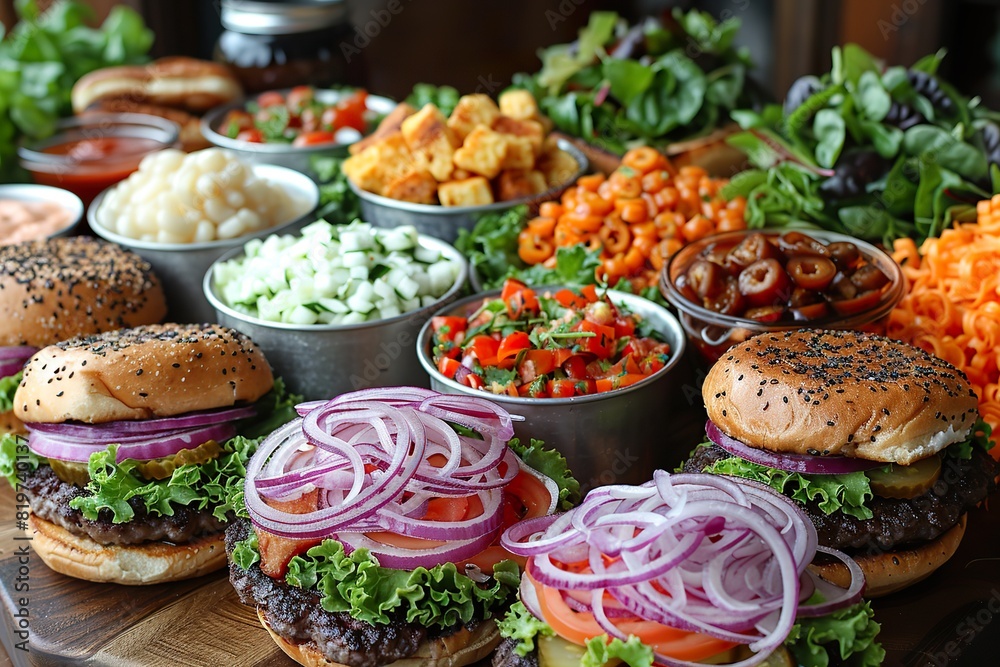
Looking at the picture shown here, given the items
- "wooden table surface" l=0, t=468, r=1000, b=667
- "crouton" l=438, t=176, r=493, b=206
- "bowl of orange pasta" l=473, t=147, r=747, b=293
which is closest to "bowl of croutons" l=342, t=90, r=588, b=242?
"crouton" l=438, t=176, r=493, b=206

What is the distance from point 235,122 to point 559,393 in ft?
9.95

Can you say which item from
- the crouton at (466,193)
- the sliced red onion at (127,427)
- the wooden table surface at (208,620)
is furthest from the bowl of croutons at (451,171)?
the wooden table surface at (208,620)

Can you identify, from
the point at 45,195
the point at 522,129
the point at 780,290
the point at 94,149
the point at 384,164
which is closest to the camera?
the point at 780,290

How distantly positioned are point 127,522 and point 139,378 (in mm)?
440

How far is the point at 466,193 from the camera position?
3.99m

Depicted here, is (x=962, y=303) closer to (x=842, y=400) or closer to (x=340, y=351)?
(x=842, y=400)

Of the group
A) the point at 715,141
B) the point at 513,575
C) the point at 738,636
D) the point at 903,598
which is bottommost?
the point at 903,598

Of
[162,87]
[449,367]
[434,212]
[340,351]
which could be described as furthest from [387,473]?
[162,87]

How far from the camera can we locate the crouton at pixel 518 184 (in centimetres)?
410

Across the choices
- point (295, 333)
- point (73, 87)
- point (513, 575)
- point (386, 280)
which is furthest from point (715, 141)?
point (73, 87)

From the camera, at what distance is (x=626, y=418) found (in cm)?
286

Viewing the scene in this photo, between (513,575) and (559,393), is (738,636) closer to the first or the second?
(513,575)

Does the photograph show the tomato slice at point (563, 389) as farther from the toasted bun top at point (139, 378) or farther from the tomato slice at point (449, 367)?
the toasted bun top at point (139, 378)

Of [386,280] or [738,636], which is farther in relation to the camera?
[386,280]
